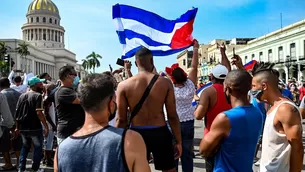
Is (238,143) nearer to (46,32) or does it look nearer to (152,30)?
(152,30)

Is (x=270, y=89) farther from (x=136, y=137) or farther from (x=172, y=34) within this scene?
(x=172, y=34)

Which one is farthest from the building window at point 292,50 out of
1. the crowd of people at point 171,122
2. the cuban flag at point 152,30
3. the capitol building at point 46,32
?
the capitol building at point 46,32

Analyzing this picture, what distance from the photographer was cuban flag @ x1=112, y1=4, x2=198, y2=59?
6145mm

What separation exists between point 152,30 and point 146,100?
9.52 ft

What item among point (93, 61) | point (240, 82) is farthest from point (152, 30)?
point (93, 61)

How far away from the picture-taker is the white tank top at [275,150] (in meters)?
2.92

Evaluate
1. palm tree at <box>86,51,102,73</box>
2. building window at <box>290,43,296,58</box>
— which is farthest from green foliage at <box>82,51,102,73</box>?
building window at <box>290,43,296,58</box>

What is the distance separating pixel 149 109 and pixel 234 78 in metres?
1.32

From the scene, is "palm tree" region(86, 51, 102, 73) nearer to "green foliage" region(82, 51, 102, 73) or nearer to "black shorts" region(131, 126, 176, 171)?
"green foliage" region(82, 51, 102, 73)

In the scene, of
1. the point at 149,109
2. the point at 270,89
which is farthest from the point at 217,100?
the point at 270,89

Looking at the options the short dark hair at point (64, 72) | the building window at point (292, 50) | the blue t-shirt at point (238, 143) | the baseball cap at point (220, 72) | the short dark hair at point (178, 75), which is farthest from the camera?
the building window at point (292, 50)

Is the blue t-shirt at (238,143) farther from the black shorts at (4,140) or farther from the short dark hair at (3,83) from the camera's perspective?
the short dark hair at (3,83)

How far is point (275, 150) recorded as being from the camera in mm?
2949

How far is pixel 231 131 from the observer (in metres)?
2.60
